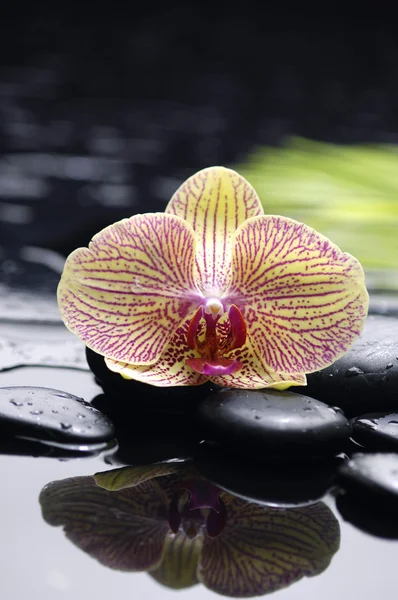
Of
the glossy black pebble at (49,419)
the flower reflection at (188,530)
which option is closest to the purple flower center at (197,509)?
the flower reflection at (188,530)

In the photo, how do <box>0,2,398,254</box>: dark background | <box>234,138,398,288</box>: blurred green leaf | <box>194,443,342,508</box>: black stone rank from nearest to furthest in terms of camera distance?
<box>194,443,342,508</box>: black stone, <box>234,138,398,288</box>: blurred green leaf, <box>0,2,398,254</box>: dark background

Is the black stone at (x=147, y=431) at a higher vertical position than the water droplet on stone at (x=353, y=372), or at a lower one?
lower

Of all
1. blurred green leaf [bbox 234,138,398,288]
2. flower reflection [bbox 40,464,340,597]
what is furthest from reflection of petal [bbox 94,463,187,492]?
blurred green leaf [bbox 234,138,398,288]

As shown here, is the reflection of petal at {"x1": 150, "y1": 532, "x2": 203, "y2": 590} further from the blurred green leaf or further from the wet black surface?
the blurred green leaf

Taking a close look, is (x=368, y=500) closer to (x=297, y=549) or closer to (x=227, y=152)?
(x=297, y=549)

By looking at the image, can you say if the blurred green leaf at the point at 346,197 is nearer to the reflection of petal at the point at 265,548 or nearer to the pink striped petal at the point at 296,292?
the pink striped petal at the point at 296,292

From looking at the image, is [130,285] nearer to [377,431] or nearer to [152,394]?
[152,394]

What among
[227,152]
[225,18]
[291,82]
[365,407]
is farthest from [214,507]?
[225,18]
